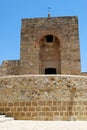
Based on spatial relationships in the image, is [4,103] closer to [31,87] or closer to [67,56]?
[31,87]

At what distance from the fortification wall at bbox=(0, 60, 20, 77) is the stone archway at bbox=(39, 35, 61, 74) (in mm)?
1826

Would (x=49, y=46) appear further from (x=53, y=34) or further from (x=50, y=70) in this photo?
(x=50, y=70)

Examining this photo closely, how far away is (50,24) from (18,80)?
739 cm

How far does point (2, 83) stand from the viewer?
988cm

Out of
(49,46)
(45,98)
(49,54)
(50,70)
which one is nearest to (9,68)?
(50,70)

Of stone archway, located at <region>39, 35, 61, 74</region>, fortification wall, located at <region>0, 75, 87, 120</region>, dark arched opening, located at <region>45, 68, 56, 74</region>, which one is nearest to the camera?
fortification wall, located at <region>0, 75, 87, 120</region>

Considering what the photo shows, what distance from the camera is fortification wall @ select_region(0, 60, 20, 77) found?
54.8 ft

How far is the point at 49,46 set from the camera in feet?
53.6

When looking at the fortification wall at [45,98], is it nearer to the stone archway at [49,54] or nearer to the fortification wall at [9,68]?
the stone archway at [49,54]

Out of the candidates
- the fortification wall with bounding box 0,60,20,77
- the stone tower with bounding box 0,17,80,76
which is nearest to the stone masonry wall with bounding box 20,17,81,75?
the stone tower with bounding box 0,17,80,76

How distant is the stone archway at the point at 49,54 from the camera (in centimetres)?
1600

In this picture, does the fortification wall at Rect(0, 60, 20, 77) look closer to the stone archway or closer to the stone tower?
the stone tower

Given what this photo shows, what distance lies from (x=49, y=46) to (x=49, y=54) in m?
0.58

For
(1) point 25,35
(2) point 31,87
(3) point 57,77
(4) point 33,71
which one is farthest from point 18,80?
(1) point 25,35
